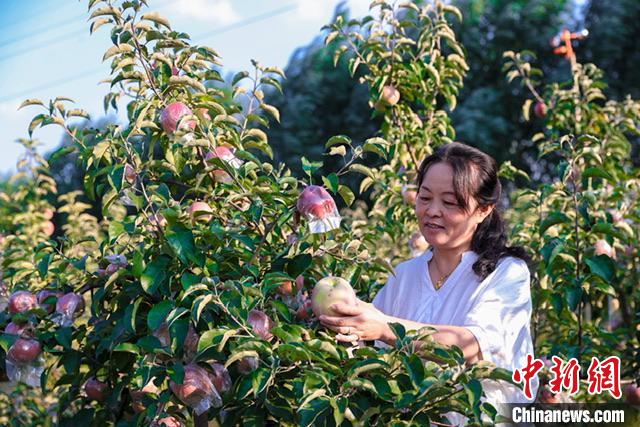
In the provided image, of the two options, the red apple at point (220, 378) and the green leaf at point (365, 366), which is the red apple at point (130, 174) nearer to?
the red apple at point (220, 378)

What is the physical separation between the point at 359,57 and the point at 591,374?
3.80 feet

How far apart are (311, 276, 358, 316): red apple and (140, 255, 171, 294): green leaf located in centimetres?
28

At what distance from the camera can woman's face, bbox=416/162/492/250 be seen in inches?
61.9

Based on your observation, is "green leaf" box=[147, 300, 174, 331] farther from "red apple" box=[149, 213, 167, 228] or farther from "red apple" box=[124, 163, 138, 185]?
"red apple" box=[124, 163, 138, 185]

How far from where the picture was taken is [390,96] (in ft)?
8.65

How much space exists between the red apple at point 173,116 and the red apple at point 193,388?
45 centimetres

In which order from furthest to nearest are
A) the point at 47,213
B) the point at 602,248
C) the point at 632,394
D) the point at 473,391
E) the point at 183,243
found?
the point at 47,213
the point at 632,394
the point at 602,248
the point at 183,243
the point at 473,391

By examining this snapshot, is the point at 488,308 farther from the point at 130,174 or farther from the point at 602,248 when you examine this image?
the point at 602,248

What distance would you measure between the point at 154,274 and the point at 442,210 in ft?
1.75

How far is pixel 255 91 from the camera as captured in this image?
1870 mm

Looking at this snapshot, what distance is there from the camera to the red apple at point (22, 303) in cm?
172

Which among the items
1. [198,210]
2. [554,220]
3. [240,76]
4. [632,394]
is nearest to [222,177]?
[198,210]

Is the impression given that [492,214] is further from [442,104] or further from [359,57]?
[442,104]

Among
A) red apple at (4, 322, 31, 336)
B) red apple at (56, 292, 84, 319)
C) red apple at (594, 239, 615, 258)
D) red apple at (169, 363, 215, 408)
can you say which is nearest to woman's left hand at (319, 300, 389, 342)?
red apple at (169, 363, 215, 408)
